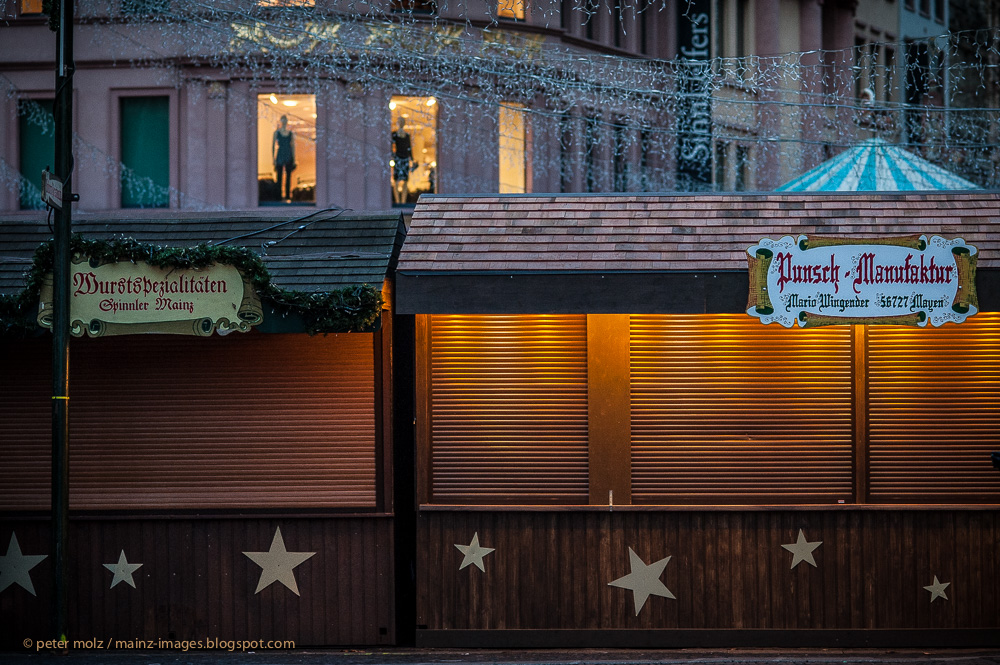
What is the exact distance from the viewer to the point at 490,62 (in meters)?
15.0

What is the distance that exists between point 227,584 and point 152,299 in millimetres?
2723

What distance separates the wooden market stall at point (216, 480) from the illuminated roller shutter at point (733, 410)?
8.06 ft

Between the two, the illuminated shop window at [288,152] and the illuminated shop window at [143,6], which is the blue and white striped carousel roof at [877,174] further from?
the illuminated shop window at [143,6]

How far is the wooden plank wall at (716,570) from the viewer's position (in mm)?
9133

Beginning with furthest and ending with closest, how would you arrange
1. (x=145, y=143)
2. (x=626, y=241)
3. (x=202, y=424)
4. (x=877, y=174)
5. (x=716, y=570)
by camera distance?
1. (x=145, y=143)
2. (x=877, y=174)
3. (x=202, y=424)
4. (x=716, y=570)
5. (x=626, y=241)

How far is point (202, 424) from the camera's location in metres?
9.55

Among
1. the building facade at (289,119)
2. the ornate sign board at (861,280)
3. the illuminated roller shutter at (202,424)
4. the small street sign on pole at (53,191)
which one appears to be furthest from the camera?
the building facade at (289,119)

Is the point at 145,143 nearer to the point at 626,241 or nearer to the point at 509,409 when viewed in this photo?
the point at 509,409

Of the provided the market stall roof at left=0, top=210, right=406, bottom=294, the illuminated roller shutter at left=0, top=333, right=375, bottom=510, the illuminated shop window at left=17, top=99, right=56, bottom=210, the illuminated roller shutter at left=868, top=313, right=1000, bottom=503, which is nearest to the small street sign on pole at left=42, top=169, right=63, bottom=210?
the market stall roof at left=0, top=210, right=406, bottom=294

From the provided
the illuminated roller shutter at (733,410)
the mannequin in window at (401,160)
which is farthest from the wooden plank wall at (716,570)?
the mannequin in window at (401,160)

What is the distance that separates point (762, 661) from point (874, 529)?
5.32ft

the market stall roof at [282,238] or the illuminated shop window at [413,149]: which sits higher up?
the illuminated shop window at [413,149]

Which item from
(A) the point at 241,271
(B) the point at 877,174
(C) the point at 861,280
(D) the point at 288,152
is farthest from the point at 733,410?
(D) the point at 288,152

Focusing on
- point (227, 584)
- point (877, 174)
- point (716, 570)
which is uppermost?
point (877, 174)
